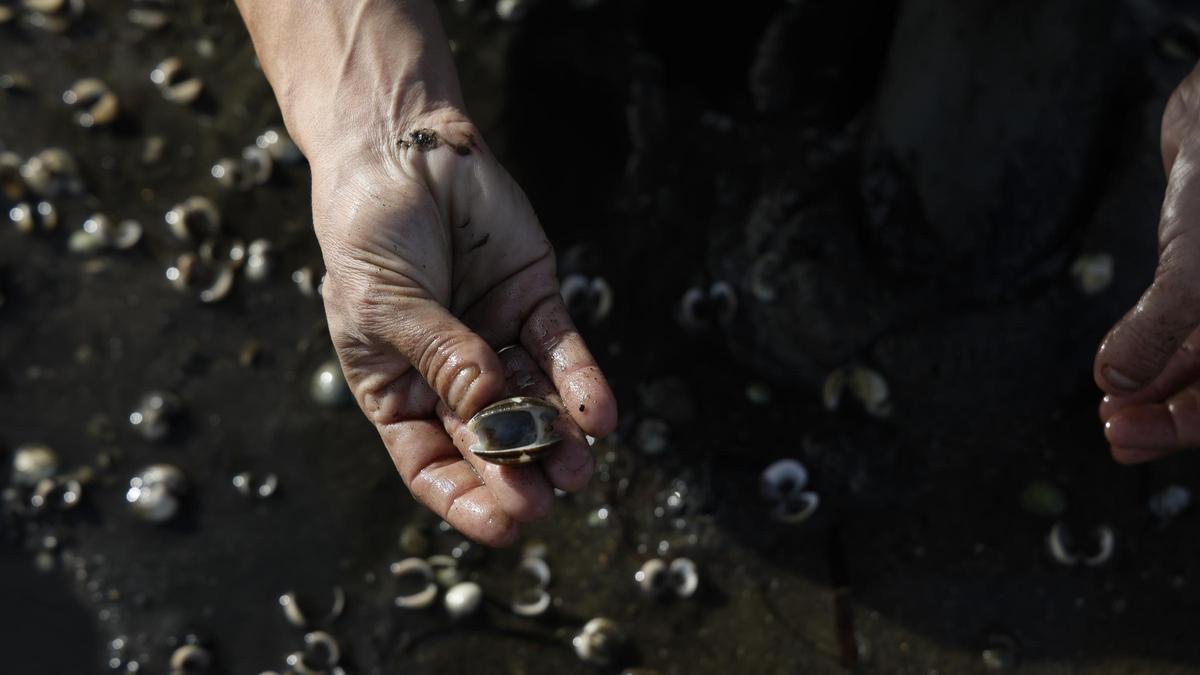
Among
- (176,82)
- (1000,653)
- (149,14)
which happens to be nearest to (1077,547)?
(1000,653)

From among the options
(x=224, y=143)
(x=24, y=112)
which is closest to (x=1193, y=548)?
(x=224, y=143)

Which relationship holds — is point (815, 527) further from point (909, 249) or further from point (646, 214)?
point (646, 214)

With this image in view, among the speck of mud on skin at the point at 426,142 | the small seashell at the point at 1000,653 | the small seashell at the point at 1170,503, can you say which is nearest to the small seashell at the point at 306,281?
the speck of mud on skin at the point at 426,142

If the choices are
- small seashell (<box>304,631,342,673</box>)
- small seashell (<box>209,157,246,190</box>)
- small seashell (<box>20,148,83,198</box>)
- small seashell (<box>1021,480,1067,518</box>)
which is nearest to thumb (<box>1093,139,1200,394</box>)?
small seashell (<box>1021,480,1067,518</box>)

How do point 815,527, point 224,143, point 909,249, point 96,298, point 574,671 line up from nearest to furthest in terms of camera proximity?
point 574,671 → point 815,527 → point 909,249 → point 96,298 → point 224,143

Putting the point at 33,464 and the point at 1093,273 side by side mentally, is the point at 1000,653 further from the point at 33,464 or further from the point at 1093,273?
the point at 33,464

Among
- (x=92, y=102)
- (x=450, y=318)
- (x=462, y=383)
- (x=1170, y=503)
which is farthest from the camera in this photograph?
(x=92, y=102)

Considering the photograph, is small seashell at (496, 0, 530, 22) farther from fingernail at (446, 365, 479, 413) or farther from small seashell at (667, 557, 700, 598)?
fingernail at (446, 365, 479, 413)
